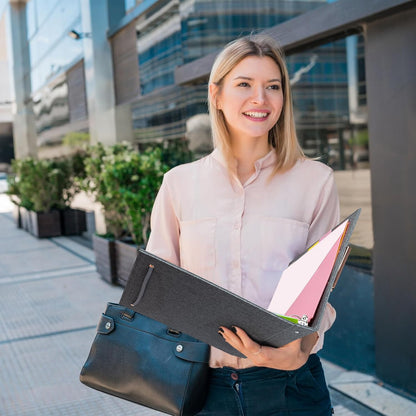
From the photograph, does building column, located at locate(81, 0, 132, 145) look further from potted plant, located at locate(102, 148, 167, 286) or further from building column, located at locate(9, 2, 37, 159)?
building column, located at locate(9, 2, 37, 159)

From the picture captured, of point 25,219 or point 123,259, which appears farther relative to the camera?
point 25,219

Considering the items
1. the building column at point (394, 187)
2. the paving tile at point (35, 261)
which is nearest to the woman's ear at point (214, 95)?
the building column at point (394, 187)

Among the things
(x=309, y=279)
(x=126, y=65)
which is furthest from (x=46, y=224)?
(x=309, y=279)

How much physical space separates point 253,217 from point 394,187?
2.10 metres

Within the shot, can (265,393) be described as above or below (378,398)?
above

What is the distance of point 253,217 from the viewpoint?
1.58 metres

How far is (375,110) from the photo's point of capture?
3.49 meters

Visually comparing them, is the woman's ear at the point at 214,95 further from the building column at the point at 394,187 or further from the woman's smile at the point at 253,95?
the building column at the point at 394,187

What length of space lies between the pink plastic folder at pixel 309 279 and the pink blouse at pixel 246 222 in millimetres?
132

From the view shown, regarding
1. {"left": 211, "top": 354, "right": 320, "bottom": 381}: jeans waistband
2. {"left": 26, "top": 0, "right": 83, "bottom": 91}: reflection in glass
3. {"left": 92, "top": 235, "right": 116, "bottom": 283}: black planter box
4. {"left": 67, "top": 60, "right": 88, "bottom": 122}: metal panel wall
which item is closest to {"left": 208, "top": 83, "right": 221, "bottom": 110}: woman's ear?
{"left": 211, "top": 354, "right": 320, "bottom": 381}: jeans waistband

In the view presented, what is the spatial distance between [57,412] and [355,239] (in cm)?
239

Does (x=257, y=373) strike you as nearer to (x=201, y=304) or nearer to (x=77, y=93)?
(x=201, y=304)

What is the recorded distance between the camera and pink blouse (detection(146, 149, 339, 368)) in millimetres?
1546

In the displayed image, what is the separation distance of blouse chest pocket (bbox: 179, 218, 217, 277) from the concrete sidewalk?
210 centimetres
